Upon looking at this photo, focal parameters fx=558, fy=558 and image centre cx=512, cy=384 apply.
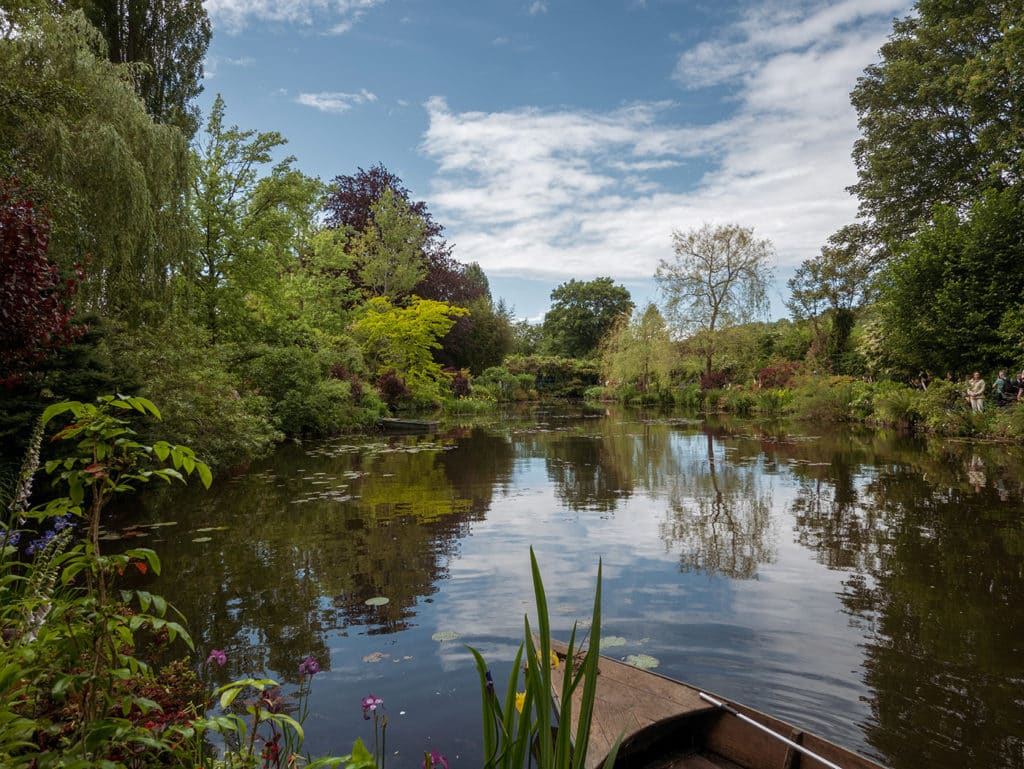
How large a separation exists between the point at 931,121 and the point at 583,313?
34574mm

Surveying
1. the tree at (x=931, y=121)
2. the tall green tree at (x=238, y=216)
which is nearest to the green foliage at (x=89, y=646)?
the tall green tree at (x=238, y=216)

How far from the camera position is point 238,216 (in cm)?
1292

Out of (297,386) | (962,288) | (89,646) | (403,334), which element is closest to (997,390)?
(962,288)

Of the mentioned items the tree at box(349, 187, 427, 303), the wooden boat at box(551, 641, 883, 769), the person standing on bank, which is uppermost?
the tree at box(349, 187, 427, 303)

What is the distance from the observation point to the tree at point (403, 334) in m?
19.4

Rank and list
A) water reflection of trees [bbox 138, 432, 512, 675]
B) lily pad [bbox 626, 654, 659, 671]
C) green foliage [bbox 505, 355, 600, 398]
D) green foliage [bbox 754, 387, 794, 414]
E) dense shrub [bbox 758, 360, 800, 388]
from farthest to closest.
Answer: green foliage [bbox 505, 355, 600, 398] → dense shrub [bbox 758, 360, 800, 388] → green foliage [bbox 754, 387, 794, 414] → water reflection of trees [bbox 138, 432, 512, 675] → lily pad [bbox 626, 654, 659, 671]

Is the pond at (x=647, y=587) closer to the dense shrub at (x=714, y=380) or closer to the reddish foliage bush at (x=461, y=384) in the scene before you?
the reddish foliage bush at (x=461, y=384)

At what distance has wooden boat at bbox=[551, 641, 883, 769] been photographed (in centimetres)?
207

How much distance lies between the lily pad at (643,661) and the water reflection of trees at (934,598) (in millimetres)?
1082

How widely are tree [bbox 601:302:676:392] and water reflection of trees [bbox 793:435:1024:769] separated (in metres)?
18.8

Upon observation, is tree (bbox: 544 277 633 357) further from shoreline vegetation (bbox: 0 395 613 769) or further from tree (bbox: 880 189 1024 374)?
shoreline vegetation (bbox: 0 395 613 769)

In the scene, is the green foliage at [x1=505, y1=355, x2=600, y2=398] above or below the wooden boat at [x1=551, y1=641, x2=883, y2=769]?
above

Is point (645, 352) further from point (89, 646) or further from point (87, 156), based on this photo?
point (89, 646)

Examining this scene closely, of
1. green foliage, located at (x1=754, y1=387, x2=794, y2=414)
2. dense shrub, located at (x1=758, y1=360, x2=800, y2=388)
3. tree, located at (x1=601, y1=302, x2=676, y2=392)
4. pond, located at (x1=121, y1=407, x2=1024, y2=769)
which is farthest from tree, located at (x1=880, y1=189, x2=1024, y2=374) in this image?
tree, located at (x1=601, y1=302, x2=676, y2=392)
